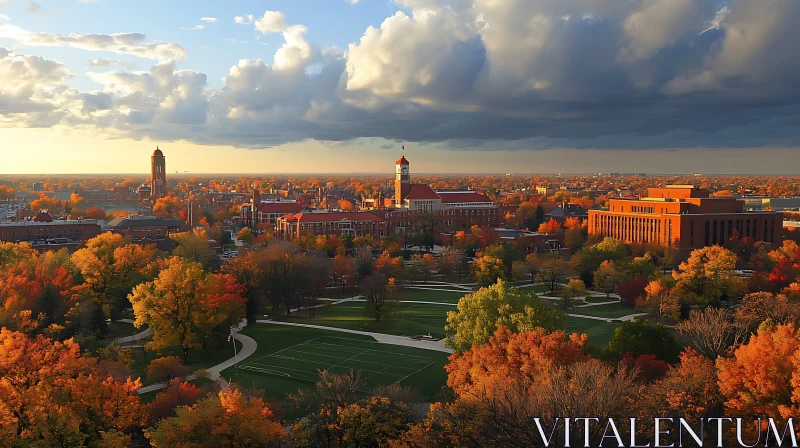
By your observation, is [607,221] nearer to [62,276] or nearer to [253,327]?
[253,327]

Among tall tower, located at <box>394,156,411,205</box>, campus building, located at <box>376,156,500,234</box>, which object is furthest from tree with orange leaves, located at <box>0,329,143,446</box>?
tall tower, located at <box>394,156,411,205</box>

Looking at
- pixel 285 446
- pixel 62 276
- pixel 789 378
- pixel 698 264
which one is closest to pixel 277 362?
pixel 285 446

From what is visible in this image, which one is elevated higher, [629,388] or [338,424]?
[629,388]

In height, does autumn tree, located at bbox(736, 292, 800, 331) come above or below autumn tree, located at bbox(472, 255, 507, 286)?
above

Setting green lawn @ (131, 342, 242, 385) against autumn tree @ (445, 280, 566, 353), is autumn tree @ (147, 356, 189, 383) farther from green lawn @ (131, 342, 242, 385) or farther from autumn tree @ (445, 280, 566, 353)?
autumn tree @ (445, 280, 566, 353)

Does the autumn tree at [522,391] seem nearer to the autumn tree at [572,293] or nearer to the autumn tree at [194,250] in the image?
the autumn tree at [572,293]
